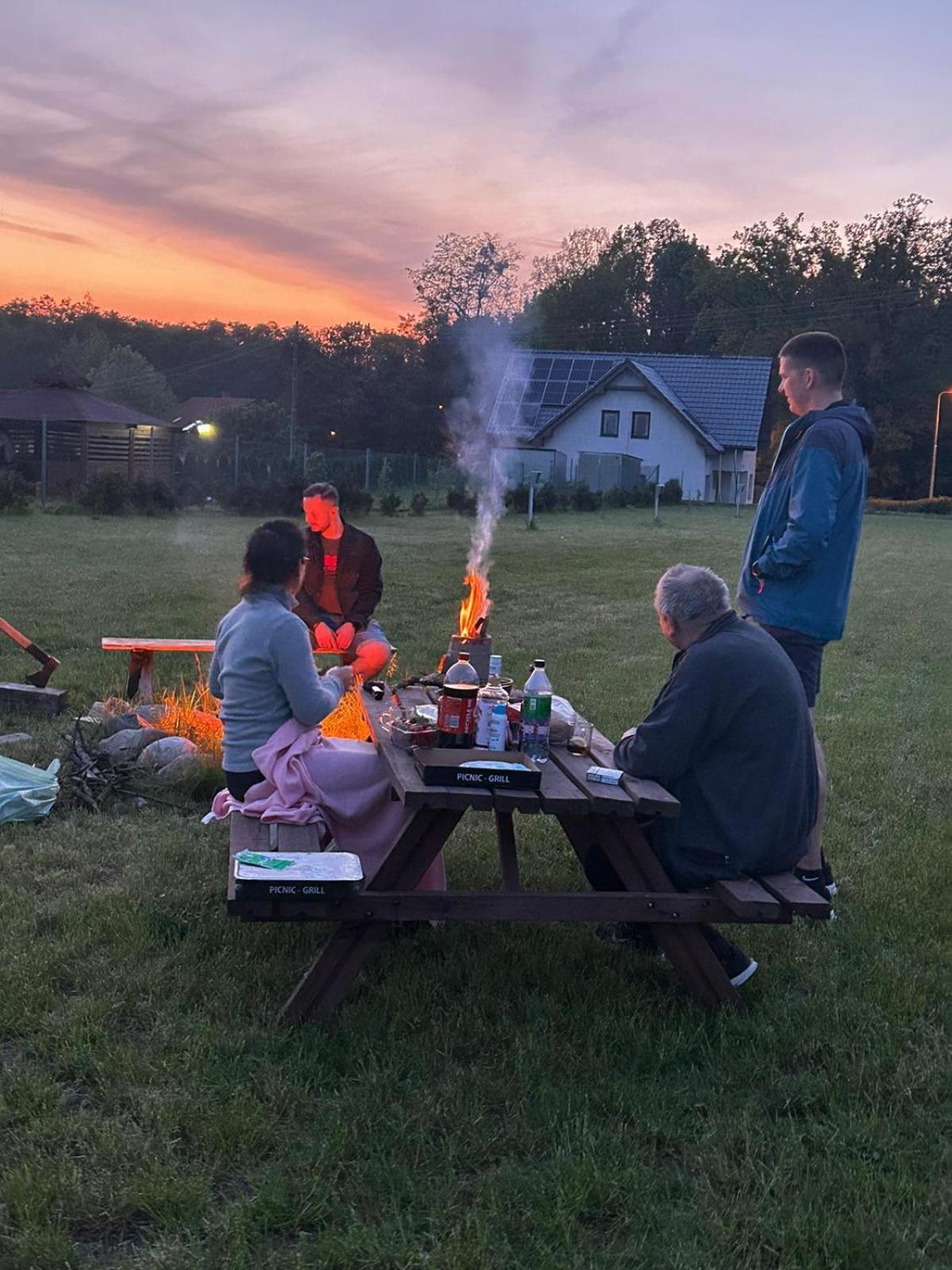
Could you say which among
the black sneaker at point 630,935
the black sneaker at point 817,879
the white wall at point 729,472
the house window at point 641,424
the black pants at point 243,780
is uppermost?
the house window at point 641,424

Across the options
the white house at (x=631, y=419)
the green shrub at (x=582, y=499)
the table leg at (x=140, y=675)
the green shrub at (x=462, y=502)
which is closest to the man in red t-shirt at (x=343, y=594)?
the table leg at (x=140, y=675)

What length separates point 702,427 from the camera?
46.3m

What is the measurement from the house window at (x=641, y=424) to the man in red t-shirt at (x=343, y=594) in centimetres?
3929

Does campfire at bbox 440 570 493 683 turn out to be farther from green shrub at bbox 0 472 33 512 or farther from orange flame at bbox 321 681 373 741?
green shrub at bbox 0 472 33 512

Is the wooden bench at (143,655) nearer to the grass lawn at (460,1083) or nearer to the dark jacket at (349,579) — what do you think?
the dark jacket at (349,579)

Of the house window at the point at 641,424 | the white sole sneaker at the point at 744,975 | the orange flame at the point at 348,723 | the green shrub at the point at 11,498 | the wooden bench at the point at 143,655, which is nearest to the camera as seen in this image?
the white sole sneaker at the point at 744,975

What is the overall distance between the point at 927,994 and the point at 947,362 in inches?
2432

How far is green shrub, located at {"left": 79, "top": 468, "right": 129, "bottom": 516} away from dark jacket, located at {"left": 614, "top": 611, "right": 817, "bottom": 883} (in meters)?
23.3

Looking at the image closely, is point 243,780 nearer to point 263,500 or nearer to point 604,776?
point 604,776

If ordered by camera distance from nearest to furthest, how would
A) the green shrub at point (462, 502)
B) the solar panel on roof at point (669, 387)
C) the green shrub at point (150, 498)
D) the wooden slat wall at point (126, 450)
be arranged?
the green shrub at point (150, 498) → the green shrub at point (462, 502) → the wooden slat wall at point (126, 450) → the solar panel on roof at point (669, 387)

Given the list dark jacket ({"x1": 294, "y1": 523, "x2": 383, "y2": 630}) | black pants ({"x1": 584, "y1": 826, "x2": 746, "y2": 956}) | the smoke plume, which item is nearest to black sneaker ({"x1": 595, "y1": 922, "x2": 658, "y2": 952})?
black pants ({"x1": 584, "y1": 826, "x2": 746, "y2": 956})

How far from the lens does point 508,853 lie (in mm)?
4188

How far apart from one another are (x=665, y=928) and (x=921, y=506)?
160 feet

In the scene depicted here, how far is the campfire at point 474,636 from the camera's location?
4727 mm
